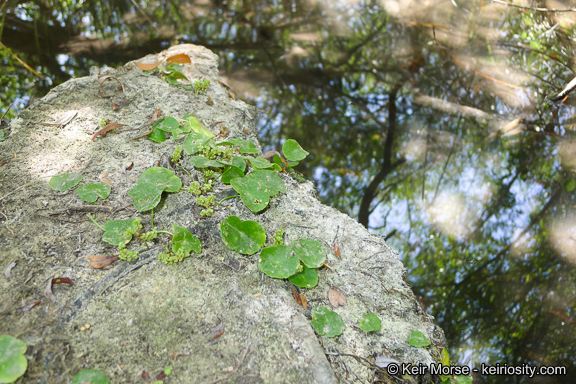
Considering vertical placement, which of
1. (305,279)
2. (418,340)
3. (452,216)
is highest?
(305,279)

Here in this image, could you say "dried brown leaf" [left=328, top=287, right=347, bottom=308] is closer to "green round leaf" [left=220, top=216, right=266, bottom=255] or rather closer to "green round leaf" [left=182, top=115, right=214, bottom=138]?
"green round leaf" [left=220, top=216, right=266, bottom=255]

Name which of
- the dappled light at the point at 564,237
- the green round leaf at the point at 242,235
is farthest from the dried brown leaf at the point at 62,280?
the dappled light at the point at 564,237

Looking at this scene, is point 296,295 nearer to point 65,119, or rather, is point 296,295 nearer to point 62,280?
point 62,280

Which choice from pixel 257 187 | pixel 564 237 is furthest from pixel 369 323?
pixel 564 237

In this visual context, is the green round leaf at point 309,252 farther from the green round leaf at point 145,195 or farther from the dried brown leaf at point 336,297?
the green round leaf at point 145,195

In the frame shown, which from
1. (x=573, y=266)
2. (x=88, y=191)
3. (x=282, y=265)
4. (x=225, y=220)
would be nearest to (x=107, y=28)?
(x=88, y=191)

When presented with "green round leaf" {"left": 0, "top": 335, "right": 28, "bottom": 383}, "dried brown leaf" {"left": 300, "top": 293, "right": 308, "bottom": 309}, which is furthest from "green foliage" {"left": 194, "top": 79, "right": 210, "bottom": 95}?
"green round leaf" {"left": 0, "top": 335, "right": 28, "bottom": 383}

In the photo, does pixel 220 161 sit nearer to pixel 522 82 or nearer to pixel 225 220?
pixel 225 220
